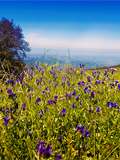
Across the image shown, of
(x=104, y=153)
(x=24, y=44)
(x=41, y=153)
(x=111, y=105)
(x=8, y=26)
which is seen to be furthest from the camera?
(x=24, y=44)

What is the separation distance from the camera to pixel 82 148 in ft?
7.02

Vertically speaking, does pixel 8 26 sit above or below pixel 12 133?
above

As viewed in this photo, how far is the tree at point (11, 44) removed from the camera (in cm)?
2722

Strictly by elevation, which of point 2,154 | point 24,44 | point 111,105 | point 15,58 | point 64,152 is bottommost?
point 64,152

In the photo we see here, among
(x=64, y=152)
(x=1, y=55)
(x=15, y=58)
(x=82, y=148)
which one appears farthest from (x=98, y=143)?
(x=15, y=58)

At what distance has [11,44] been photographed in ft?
95.0

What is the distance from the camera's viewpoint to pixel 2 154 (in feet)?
6.49

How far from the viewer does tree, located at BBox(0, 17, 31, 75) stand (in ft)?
89.3

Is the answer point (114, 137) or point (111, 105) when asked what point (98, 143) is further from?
point (111, 105)

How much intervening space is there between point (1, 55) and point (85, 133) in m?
28.5

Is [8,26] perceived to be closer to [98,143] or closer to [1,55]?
[1,55]

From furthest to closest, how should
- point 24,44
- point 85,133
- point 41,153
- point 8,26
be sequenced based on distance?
1. point 24,44
2. point 8,26
3. point 85,133
4. point 41,153

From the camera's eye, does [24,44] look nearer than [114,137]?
No

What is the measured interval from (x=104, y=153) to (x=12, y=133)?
1.71m
